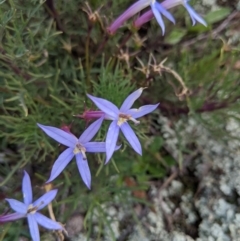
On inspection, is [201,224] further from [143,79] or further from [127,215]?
[143,79]

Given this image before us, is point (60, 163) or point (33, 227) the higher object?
point (60, 163)

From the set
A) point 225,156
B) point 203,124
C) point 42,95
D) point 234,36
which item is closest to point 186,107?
point 203,124

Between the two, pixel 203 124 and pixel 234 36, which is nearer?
pixel 203 124

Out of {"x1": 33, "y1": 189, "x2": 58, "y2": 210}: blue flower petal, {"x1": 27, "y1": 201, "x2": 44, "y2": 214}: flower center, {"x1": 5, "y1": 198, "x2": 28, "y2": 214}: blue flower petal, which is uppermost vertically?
{"x1": 5, "y1": 198, "x2": 28, "y2": 214}: blue flower petal

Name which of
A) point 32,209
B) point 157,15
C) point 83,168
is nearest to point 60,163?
point 83,168

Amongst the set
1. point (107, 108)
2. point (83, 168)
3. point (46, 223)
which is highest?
point (107, 108)

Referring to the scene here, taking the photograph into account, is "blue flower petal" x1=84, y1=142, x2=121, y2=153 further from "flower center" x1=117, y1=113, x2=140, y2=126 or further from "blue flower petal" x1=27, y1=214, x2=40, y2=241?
"blue flower petal" x1=27, y1=214, x2=40, y2=241

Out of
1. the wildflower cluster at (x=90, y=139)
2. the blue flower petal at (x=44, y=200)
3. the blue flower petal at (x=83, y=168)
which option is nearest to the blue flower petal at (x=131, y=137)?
the wildflower cluster at (x=90, y=139)

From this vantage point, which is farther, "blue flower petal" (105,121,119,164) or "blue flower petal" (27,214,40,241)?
"blue flower petal" (27,214,40,241)

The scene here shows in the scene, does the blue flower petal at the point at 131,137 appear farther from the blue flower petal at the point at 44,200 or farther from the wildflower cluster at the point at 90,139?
the blue flower petal at the point at 44,200

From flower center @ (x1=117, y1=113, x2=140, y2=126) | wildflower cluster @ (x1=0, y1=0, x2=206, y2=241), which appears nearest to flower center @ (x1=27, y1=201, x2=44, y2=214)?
wildflower cluster @ (x1=0, y1=0, x2=206, y2=241)

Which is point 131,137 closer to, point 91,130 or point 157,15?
point 91,130
